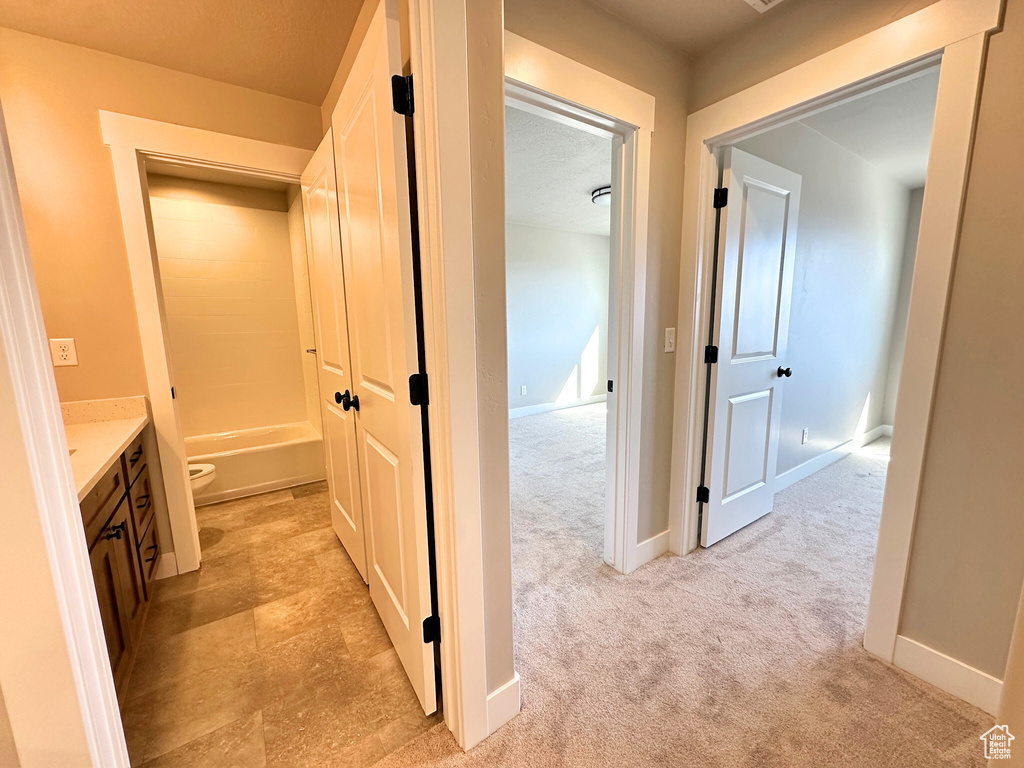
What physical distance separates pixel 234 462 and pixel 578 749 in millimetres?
2799

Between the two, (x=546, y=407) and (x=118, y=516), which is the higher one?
(x=118, y=516)

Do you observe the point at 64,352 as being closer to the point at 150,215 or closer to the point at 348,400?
the point at 150,215

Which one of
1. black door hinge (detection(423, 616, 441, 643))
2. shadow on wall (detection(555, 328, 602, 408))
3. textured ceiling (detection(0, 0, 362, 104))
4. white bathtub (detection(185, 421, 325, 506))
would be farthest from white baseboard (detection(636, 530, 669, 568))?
shadow on wall (detection(555, 328, 602, 408))

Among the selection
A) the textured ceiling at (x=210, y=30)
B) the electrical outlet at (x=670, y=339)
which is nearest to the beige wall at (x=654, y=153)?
the electrical outlet at (x=670, y=339)

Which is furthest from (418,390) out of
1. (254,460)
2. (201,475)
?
(254,460)

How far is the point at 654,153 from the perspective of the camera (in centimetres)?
181

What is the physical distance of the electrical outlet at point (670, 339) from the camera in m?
2.01

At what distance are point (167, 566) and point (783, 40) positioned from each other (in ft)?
Result: 12.1

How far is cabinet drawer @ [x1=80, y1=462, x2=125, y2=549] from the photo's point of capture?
1.16 meters

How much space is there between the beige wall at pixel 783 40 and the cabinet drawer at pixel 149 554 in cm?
316

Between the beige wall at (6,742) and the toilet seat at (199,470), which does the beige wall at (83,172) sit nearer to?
the toilet seat at (199,470)

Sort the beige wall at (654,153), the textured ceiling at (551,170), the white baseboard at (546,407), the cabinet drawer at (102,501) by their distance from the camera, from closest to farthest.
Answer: the cabinet drawer at (102,501), the beige wall at (654,153), the textured ceiling at (551,170), the white baseboard at (546,407)

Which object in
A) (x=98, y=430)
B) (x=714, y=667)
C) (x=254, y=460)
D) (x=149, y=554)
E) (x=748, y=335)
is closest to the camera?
(x=714, y=667)

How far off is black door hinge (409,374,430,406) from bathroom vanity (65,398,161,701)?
0.82 meters
